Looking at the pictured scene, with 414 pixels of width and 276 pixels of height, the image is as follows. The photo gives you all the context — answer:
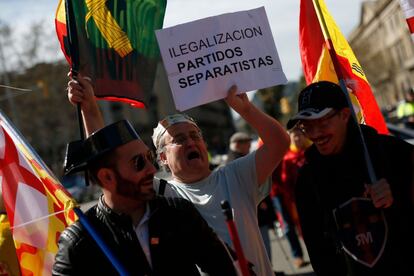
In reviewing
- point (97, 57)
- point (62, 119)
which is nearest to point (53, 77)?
point (62, 119)

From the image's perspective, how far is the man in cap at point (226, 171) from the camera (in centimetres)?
346

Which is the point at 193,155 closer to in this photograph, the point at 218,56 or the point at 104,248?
the point at 218,56

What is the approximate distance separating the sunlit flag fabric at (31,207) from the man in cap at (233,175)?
64 cm

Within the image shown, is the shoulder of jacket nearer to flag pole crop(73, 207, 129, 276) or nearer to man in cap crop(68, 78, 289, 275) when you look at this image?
flag pole crop(73, 207, 129, 276)

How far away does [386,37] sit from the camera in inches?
3824

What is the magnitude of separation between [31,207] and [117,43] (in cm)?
108

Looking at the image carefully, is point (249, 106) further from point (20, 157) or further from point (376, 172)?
point (20, 157)

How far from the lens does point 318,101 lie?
10.6 feet

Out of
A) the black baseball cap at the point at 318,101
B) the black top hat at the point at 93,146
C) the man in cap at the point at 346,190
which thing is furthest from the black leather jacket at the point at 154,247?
the black baseball cap at the point at 318,101

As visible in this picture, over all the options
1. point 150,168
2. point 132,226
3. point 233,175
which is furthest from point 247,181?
point 132,226

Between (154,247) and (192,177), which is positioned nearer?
(154,247)

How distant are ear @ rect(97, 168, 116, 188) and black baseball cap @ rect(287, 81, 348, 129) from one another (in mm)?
972

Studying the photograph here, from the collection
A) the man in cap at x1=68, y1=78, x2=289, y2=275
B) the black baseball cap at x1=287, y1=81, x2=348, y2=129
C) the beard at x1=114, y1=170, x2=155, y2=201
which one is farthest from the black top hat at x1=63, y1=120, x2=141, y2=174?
the black baseball cap at x1=287, y1=81, x2=348, y2=129

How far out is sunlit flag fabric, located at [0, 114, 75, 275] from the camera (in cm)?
364
